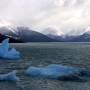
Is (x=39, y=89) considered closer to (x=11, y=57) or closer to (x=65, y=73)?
(x=65, y=73)

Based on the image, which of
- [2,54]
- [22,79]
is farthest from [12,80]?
[2,54]

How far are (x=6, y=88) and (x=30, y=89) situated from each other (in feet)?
7.96

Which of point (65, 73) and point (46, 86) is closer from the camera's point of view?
point (46, 86)

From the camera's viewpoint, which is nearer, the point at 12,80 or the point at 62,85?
the point at 62,85

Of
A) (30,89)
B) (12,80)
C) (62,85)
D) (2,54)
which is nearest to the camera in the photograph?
(30,89)

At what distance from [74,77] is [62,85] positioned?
401 cm

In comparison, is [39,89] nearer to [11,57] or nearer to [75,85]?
[75,85]

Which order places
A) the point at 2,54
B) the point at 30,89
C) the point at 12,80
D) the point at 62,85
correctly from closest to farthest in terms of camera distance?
the point at 30,89, the point at 62,85, the point at 12,80, the point at 2,54

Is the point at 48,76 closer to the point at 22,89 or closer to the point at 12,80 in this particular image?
the point at 12,80

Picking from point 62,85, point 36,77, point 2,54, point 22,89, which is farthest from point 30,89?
point 2,54

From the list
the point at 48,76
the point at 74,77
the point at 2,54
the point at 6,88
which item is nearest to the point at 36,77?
the point at 48,76

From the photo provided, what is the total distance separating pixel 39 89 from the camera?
102 feet

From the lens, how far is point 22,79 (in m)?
36.5

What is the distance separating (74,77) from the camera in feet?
120
